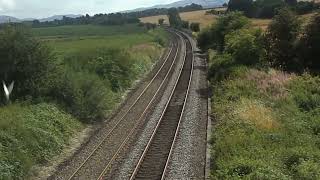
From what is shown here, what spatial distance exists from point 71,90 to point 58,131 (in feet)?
14.0

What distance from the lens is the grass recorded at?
1619 centimetres

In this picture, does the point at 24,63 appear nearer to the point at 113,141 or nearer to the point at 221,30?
the point at 113,141

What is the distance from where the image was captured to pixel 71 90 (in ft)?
88.7

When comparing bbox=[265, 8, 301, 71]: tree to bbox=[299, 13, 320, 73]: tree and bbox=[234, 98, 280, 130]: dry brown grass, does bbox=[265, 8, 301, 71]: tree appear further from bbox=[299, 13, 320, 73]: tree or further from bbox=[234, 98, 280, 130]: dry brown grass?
bbox=[234, 98, 280, 130]: dry brown grass

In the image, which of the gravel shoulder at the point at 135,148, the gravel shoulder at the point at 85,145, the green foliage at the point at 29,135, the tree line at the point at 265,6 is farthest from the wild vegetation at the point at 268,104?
the tree line at the point at 265,6

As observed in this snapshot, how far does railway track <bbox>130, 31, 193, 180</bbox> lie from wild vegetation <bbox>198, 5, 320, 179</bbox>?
2075mm

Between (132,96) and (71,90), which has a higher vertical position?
(71,90)

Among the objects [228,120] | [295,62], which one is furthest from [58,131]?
[295,62]

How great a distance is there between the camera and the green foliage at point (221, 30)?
52.0 metres

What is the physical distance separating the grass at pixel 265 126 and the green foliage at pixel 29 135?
7379 millimetres

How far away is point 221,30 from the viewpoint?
2234 inches

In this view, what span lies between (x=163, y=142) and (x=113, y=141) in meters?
2.51

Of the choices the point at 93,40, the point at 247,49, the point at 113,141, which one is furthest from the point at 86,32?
the point at 113,141

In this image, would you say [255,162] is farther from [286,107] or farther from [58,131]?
[58,131]
